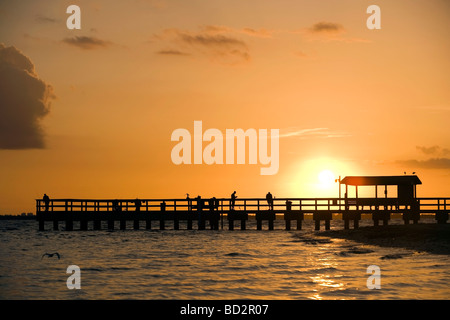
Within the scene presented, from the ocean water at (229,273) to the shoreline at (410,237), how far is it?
1211 millimetres

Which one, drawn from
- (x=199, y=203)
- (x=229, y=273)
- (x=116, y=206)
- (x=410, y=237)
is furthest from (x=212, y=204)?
(x=229, y=273)

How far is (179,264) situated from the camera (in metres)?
25.2

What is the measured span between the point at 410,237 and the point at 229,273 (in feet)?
46.4

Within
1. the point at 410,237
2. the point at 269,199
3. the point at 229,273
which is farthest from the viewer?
the point at 269,199

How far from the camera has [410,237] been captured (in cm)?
3234

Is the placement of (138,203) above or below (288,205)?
above

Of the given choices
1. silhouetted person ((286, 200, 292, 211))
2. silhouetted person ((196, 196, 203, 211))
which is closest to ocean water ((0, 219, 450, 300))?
silhouetted person ((286, 200, 292, 211))

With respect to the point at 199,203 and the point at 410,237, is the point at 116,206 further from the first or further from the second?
the point at 410,237

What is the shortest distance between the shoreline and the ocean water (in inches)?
47.7

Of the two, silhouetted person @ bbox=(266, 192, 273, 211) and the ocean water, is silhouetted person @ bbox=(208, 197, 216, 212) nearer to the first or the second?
silhouetted person @ bbox=(266, 192, 273, 211)

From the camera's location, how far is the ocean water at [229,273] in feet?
56.1

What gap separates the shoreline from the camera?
28788mm

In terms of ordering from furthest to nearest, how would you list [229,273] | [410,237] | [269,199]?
[269,199] → [410,237] → [229,273]
